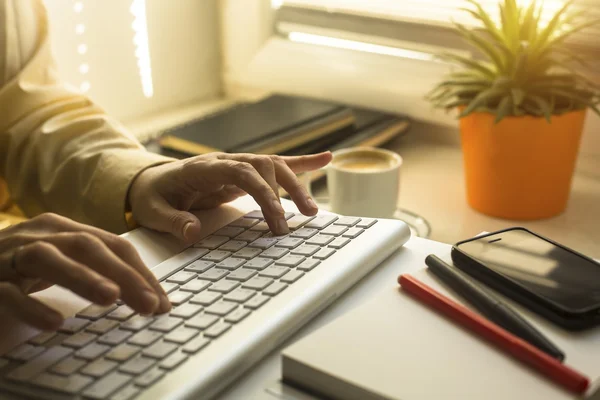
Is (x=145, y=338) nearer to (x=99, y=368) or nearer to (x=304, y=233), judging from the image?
(x=99, y=368)

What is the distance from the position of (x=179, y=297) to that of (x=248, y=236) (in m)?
0.12

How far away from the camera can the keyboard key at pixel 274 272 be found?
0.51 m

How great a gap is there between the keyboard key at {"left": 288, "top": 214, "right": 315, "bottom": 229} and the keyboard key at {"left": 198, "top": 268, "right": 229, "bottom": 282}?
0.10 m

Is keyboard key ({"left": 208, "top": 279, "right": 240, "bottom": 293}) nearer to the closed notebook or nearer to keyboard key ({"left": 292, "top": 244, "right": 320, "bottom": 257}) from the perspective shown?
keyboard key ({"left": 292, "top": 244, "right": 320, "bottom": 257})

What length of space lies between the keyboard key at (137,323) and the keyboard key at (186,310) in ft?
0.05

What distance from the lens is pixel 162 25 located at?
4.09 ft

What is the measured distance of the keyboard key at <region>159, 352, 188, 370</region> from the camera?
406mm

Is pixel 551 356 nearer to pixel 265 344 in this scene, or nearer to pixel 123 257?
pixel 265 344

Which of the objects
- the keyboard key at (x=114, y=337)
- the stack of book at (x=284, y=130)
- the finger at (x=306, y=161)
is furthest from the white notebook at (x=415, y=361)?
the stack of book at (x=284, y=130)

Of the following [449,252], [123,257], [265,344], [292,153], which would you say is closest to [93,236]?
[123,257]

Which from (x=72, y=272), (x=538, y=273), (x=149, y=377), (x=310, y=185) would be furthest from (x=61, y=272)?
(x=310, y=185)

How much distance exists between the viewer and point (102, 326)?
46 centimetres

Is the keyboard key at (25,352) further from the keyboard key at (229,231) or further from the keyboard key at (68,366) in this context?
the keyboard key at (229,231)

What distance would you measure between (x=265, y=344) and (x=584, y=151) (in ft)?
2.32
